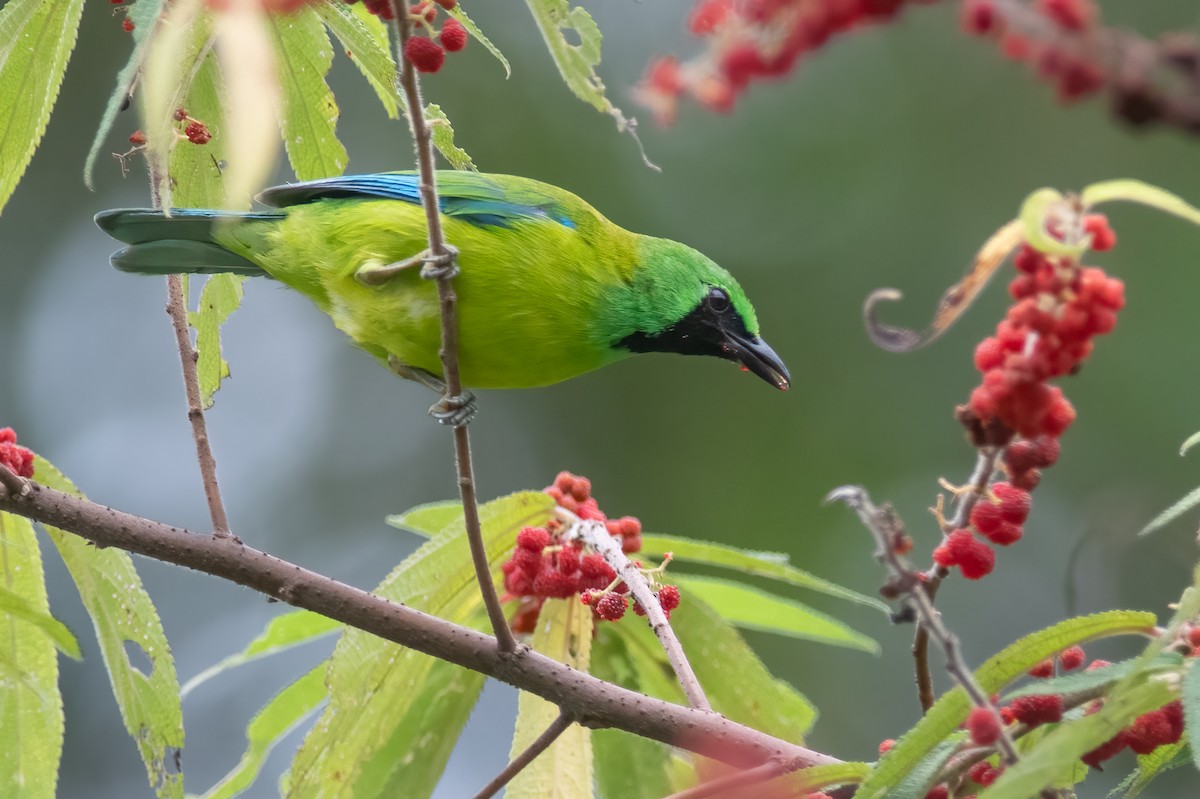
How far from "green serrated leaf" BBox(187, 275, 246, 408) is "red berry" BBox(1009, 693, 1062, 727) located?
1.74 m

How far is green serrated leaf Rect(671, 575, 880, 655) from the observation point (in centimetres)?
271

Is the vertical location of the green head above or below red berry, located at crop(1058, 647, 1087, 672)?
above

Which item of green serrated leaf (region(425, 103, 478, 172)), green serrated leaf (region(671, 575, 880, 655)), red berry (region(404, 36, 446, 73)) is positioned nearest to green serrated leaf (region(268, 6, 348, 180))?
green serrated leaf (region(425, 103, 478, 172))

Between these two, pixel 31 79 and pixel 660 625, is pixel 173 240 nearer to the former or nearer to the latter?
pixel 31 79

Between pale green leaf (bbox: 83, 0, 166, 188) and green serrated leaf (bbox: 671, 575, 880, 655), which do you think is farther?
green serrated leaf (bbox: 671, 575, 880, 655)

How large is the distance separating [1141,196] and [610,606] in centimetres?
127

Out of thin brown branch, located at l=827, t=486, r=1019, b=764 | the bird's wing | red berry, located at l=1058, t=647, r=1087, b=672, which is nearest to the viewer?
thin brown branch, located at l=827, t=486, r=1019, b=764

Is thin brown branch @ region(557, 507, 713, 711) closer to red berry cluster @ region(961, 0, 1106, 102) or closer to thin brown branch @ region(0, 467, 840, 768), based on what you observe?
thin brown branch @ region(0, 467, 840, 768)

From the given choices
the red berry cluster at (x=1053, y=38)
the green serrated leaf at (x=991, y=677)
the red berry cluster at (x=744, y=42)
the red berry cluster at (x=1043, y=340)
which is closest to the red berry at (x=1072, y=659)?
the green serrated leaf at (x=991, y=677)

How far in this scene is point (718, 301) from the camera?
389 cm

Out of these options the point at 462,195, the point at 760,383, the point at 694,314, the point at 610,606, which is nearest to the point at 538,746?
the point at 610,606

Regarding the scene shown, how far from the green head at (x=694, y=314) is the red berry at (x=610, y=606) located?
1636mm

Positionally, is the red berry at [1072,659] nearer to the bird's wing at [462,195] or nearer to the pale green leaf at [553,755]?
the pale green leaf at [553,755]

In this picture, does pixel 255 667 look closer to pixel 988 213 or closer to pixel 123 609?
pixel 988 213
